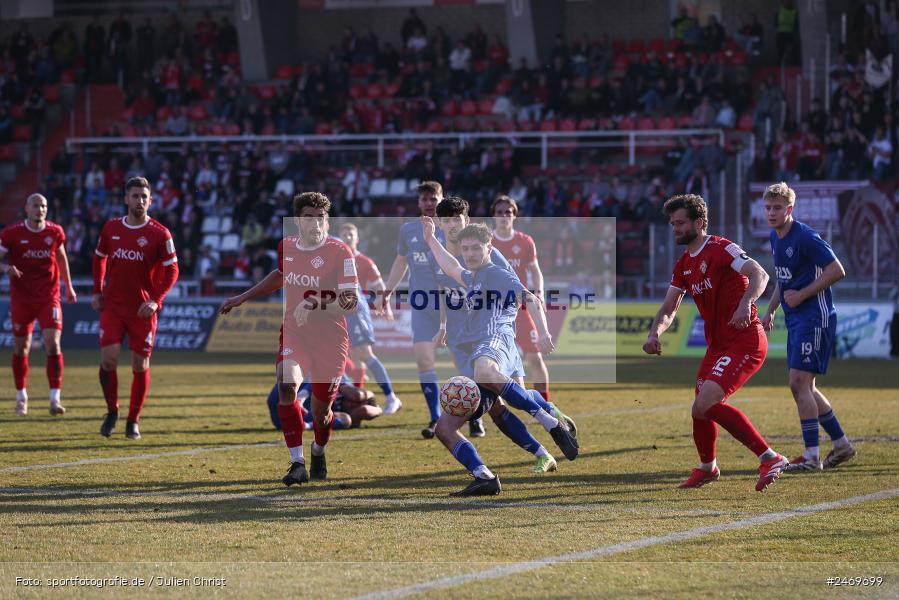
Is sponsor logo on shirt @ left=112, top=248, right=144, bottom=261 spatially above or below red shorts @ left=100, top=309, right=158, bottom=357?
above

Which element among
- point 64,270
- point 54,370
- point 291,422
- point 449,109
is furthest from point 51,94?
point 291,422

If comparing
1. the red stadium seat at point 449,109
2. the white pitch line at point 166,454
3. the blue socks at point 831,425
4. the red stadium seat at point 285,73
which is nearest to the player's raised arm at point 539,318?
the blue socks at point 831,425

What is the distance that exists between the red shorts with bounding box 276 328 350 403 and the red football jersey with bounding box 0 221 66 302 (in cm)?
648

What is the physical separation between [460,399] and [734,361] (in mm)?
1946

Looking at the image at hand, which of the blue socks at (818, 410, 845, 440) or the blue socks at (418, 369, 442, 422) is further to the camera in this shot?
the blue socks at (418, 369, 442, 422)

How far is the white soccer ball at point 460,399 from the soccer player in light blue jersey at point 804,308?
263 centimetres

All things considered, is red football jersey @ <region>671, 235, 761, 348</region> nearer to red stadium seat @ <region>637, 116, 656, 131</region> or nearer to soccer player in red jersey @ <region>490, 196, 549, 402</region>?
soccer player in red jersey @ <region>490, 196, 549, 402</region>

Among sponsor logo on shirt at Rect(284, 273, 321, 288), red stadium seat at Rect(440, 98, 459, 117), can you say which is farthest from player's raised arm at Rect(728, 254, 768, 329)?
red stadium seat at Rect(440, 98, 459, 117)

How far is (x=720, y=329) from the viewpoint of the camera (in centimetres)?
954

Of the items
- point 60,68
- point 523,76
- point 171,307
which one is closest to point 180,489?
point 171,307

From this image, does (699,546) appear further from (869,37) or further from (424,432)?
(869,37)

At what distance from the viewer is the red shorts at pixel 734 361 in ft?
30.6

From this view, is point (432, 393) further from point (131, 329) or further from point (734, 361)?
point (734, 361)

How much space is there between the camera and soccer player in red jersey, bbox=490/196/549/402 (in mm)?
13523
